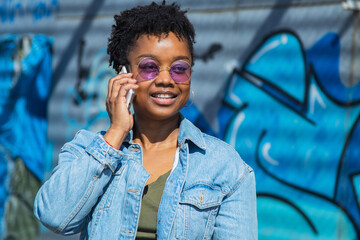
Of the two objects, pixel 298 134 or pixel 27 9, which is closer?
pixel 298 134

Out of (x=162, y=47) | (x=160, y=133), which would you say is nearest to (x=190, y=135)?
(x=160, y=133)

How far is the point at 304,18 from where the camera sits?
411cm

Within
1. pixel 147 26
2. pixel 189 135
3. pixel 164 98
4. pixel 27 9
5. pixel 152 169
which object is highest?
pixel 27 9

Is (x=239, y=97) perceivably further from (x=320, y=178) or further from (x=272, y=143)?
(x=320, y=178)

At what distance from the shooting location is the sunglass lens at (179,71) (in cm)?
199

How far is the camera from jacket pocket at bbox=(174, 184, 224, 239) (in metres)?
1.82

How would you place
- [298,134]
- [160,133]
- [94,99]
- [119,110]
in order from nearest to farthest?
[119,110]
[160,133]
[298,134]
[94,99]

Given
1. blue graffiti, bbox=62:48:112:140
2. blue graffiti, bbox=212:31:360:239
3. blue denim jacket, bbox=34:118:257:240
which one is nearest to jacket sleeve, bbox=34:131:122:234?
blue denim jacket, bbox=34:118:257:240

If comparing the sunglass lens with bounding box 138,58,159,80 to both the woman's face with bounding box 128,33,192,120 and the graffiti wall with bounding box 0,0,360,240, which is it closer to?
the woman's face with bounding box 128,33,192,120

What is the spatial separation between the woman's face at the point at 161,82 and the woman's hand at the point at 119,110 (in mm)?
56

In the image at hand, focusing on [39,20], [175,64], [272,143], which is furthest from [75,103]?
[175,64]

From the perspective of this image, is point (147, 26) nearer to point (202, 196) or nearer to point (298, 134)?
point (202, 196)

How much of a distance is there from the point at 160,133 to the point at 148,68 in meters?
0.29

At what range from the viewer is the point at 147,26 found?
6.63 feet
